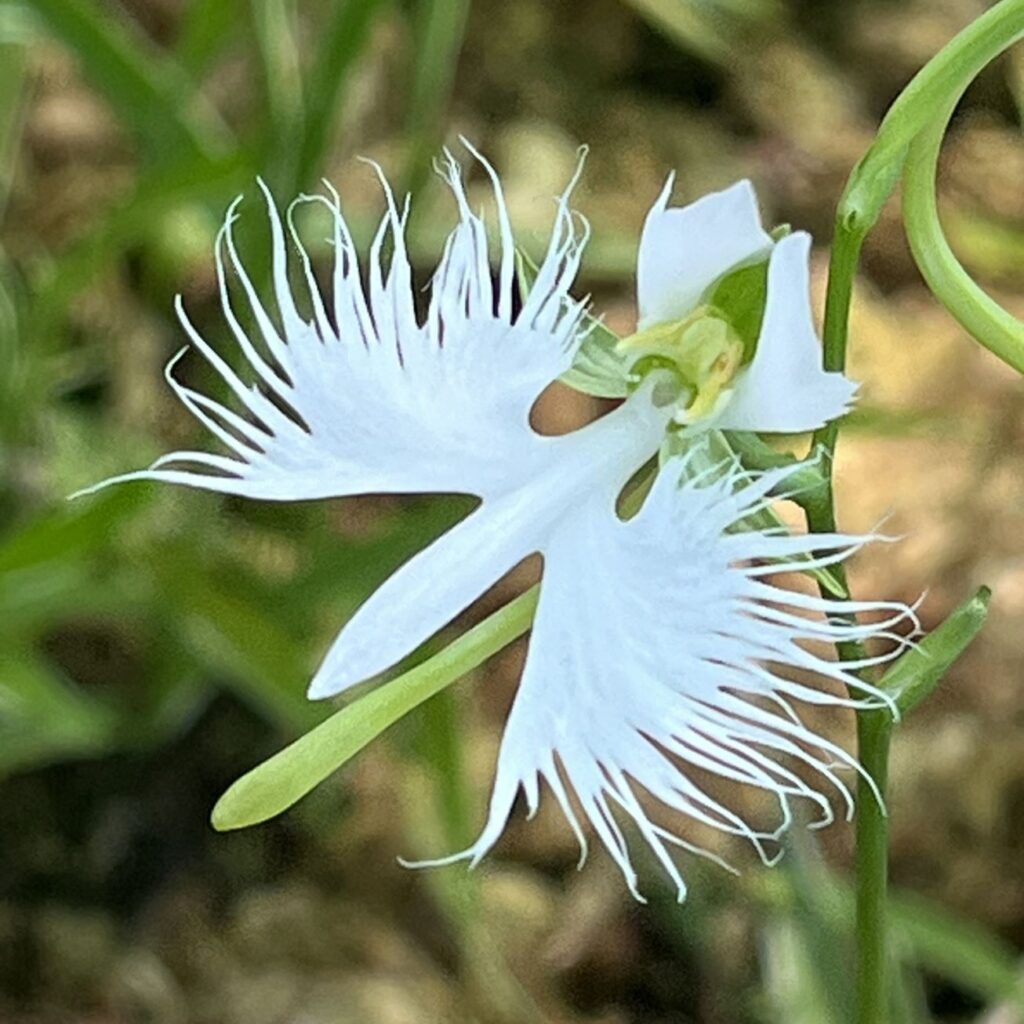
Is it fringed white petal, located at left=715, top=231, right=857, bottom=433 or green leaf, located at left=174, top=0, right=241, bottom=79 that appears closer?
fringed white petal, located at left=715, top=231, right=857, bottom=433

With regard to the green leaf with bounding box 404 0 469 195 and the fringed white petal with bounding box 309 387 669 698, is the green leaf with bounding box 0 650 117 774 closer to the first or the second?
the green leaf with bounding box 404 0 469 195

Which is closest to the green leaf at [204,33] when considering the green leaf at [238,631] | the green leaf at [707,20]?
the green leaf at [238,631]

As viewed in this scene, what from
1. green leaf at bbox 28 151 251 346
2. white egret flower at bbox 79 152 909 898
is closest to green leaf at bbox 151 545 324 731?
green leaf at bbox 28 151 251 346

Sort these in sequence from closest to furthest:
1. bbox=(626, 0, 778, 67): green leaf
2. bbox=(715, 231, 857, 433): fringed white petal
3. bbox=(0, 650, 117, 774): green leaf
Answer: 1. bbox=(715, 231, 857, 433): fringed white petal
2. bbox=(0, 650, 117, 774): green leaf
3. bbox=(626, 0, 778, 67): green leaf

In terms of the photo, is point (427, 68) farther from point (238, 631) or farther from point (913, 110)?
point (913, 110)

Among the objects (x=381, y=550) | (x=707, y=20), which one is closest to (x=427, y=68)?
(x=381, y=550)

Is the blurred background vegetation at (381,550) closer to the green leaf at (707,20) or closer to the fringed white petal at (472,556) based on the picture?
the green leaf at (707,20)
